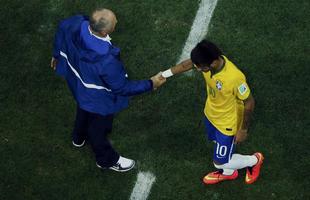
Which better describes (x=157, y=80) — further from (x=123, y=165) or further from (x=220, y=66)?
(x=123, y=165)

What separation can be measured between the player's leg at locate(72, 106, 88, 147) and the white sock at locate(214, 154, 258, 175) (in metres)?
1.69

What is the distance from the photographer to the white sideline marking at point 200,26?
338 inches

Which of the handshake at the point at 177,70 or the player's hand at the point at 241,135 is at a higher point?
the handshake at the point at 177,70

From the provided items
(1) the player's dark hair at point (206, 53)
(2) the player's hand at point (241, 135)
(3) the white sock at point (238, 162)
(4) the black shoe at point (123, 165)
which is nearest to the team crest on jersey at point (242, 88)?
(1) the player's dark hair at point (206, 53)

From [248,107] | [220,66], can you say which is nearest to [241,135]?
[248,107]

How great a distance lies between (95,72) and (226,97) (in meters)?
1.37

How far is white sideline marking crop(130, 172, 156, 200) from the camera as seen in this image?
754 cm

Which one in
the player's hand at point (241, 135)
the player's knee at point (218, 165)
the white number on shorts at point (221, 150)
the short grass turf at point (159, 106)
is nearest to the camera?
the player's hand at point (241, 135)

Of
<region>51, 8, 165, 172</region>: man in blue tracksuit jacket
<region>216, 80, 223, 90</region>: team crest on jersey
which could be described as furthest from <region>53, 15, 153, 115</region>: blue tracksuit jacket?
<region>216, 80, 223, 90</region>: team crest on jersey

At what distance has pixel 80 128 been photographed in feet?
24.9

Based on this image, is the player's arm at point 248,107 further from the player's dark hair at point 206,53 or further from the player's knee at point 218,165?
the player's knee at point 218,165

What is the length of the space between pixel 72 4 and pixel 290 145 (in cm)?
382

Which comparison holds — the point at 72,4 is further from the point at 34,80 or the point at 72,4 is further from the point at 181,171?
the point at 181,171

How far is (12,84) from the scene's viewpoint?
8477 millimetres
